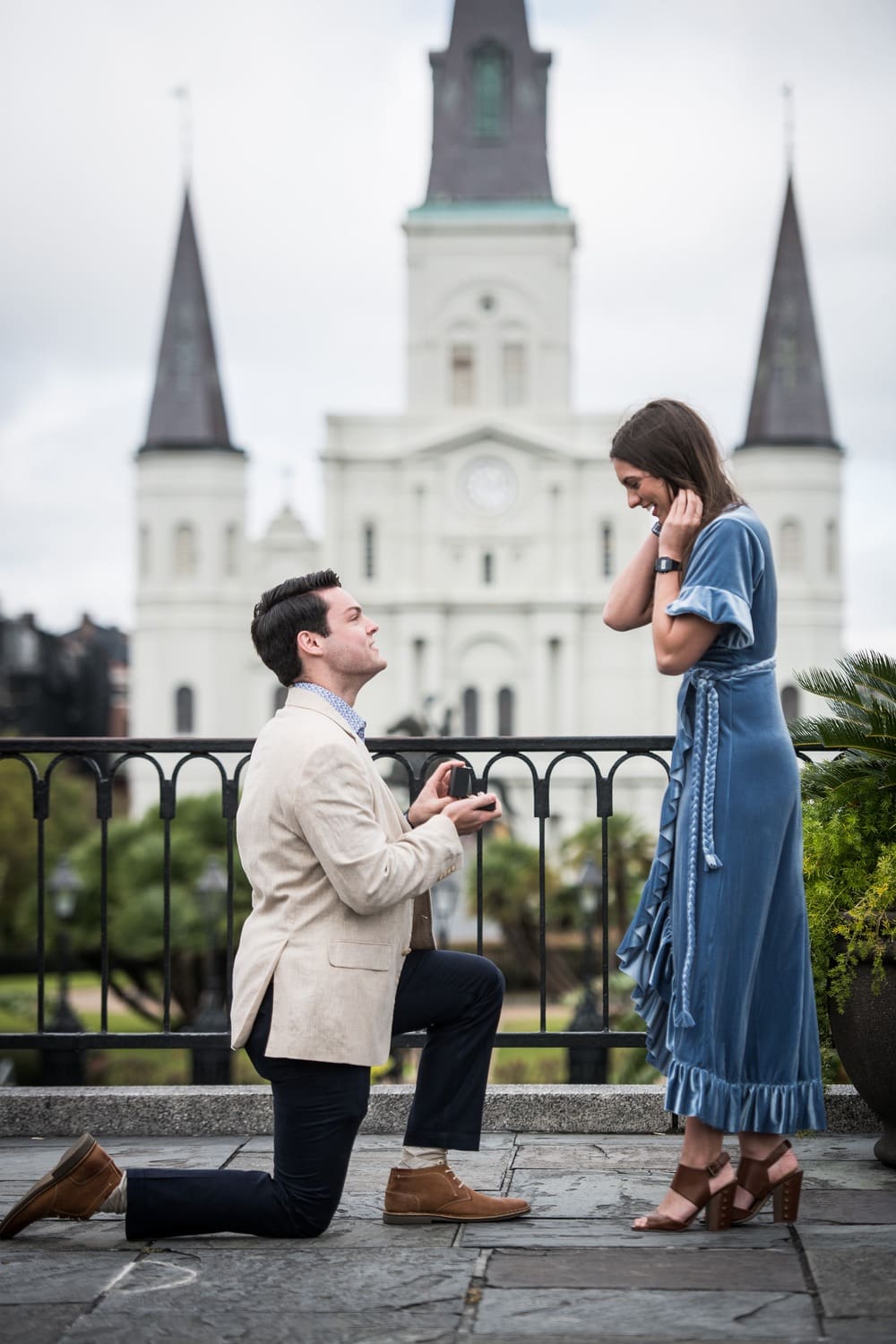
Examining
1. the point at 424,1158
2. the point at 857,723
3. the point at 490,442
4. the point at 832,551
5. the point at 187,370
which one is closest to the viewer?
the point at 424,1158

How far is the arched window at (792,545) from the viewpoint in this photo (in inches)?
2367

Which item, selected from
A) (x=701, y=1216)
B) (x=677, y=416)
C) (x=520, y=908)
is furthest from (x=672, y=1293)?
(x=520, y=908)

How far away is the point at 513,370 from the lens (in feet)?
206

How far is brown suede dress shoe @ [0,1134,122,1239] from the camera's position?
3625mm

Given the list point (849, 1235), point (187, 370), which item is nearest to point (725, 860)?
point (849, 1235)

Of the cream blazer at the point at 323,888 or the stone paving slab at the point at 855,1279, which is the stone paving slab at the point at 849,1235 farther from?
the cream blazer at the point at 323,888

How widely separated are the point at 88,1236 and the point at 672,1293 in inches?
47.8

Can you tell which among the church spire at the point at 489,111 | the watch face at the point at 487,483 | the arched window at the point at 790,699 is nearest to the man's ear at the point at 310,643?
the arched window at the point at 790,699

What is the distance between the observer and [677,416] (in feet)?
12.2

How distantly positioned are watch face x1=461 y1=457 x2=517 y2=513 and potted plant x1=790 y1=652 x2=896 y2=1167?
57088 mm

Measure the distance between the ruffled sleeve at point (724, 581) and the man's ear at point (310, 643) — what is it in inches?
27.8

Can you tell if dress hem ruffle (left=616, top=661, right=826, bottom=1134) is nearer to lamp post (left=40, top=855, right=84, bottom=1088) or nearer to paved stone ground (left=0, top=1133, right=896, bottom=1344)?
paved stone ground (left=0, top=1133, right=896, bottom=1344)

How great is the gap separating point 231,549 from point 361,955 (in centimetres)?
5916

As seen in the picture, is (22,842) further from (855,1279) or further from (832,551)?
(855,1279)
